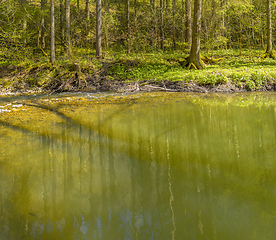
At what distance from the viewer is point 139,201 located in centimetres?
259

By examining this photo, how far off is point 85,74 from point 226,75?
853cm

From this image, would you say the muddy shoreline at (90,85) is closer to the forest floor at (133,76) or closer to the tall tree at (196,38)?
the forest floor at (133,76)

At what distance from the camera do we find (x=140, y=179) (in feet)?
10.2

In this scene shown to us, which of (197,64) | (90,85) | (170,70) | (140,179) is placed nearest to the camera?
(140,179)

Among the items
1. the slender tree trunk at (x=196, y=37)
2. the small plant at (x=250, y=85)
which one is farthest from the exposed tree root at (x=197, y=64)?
the small plant at (x=250, y=85)

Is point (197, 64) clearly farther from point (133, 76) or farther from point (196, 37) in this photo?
point (133, 76)

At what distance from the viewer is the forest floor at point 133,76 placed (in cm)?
1175

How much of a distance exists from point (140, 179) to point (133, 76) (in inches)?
484

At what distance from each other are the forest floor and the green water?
20.0 ft

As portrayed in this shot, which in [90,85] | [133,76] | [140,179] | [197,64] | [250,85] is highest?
[197,64]

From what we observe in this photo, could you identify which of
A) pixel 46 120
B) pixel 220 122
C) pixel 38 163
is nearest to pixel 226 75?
pixel 220 122

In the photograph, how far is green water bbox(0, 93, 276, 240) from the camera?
7.22 feet

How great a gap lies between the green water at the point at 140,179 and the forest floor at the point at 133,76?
610cm

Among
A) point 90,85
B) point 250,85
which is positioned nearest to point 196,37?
point 250,85
